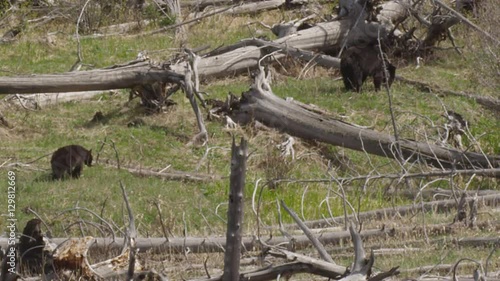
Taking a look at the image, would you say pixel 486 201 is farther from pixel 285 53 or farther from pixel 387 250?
pixel 285 53

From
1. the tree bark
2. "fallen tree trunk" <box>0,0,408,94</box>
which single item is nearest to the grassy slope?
the tree bark

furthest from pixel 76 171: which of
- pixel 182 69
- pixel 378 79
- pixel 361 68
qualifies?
pixel 378 79

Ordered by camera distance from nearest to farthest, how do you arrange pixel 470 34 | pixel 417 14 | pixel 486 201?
pixel 486 201 < pixel 470 34 < pixel 417 14

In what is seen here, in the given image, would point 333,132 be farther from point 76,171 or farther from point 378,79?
point 76,171

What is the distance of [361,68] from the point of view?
54.2ft

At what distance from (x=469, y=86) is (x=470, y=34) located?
35.4 inches

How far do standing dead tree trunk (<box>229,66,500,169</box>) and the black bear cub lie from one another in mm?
3386

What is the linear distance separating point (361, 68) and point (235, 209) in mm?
11260

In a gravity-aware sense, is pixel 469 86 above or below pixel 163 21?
below

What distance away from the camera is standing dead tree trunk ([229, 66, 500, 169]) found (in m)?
12.9

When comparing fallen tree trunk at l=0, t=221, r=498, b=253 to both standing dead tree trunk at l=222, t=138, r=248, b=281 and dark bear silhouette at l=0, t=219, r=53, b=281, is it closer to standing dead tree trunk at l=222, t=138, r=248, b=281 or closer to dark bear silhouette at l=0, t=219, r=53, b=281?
dark bear silhouette at l=0, t=219, r=53, b=281

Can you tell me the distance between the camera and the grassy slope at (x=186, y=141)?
11.2m

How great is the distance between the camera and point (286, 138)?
14391 mm

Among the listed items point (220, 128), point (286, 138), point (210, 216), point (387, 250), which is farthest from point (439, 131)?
point (387, 250)
